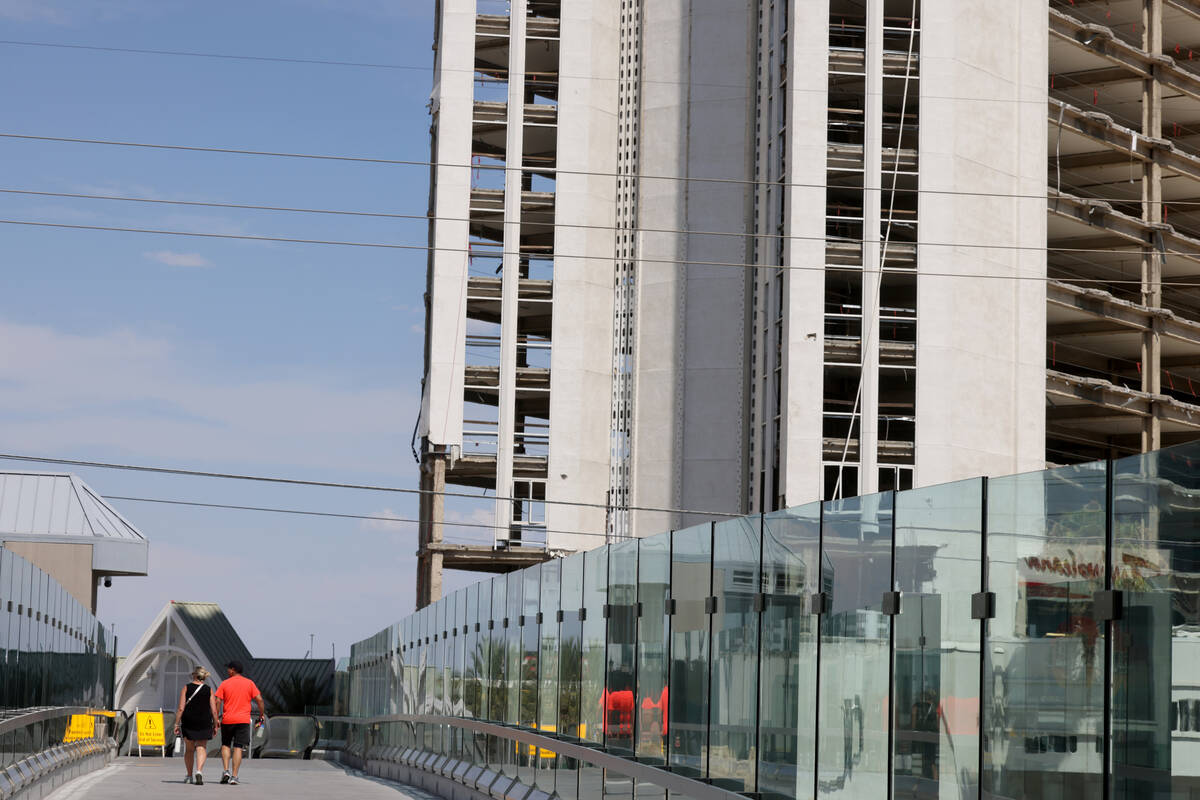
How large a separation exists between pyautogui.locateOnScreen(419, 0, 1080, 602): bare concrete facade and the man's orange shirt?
113 ft

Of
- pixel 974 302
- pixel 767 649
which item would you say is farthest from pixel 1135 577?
pixel 974 302

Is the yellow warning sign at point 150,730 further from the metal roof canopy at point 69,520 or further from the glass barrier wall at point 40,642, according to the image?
the glass barrier wall at point 40,642

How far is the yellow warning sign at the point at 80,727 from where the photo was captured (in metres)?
25.6

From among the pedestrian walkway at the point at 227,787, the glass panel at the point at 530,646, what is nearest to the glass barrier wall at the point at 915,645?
the glass panel at the point at 530,646

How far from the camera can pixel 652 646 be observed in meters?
14.7

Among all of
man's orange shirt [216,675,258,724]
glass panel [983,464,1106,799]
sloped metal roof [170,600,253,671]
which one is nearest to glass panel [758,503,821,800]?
glass panel [983,464,1106,799]

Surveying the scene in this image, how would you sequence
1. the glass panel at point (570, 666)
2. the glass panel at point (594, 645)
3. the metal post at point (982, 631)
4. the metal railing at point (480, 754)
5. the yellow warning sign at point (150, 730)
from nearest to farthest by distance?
the metal post at point (982, 631)
the metal railing at point (480, 754)
the glass panel at point (594, 645)
the glass panel at point (570, 666)
the yellow warning sign at point (150, 730)

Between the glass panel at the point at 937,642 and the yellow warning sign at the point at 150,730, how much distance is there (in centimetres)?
3671

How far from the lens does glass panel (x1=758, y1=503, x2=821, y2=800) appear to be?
1092cm

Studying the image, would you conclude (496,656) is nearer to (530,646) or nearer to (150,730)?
(530,646)

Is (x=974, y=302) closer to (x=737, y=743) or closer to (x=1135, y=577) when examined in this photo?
(x=737, y=743)

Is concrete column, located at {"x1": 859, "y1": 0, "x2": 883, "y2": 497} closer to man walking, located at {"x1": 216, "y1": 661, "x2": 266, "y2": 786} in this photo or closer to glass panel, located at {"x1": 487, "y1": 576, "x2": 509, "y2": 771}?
man walking, located at {"x1": 216, "y1": 661, "x2": 266, "y2": 786}

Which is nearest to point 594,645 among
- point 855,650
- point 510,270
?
point 855,650

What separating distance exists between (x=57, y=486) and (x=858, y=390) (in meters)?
28.1
